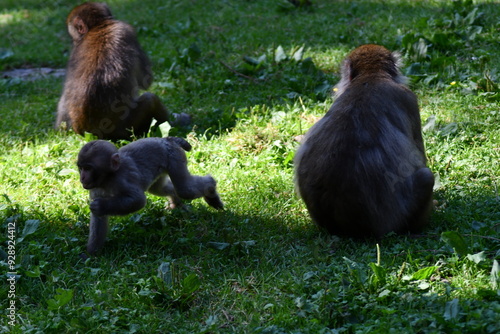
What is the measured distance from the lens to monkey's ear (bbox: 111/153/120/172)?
4449 mm

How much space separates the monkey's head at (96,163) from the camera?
4398 mm

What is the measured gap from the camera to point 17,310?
3.94 meters

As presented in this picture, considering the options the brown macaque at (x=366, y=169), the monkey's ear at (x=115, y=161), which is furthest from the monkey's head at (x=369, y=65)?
the monkey's ear at (x=115, y=161)

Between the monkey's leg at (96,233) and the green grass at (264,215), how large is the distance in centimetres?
9

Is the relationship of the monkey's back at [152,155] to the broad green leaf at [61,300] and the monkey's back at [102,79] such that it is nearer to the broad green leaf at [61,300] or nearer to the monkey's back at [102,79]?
the broad green leaf at [61,300]

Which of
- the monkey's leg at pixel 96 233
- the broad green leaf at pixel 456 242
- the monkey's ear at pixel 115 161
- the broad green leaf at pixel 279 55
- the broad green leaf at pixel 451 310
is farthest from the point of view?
the broad green leaf at pixel 279 55

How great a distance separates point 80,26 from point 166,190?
2.91 meters

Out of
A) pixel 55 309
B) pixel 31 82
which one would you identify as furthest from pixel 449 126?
pixel 31 82

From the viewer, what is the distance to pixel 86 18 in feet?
23.4

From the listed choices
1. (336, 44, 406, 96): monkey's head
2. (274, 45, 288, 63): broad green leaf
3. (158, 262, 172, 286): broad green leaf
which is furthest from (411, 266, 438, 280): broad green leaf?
(274, 45, 288, 63): broad green leaf

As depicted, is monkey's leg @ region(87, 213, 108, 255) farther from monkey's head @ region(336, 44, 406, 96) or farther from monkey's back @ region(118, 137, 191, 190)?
monkey's head @ region(336, 44, 406, 96)

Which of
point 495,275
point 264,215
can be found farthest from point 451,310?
point 264,215

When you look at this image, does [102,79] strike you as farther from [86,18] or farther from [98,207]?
[98,207]

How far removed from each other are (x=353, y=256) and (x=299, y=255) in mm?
388
